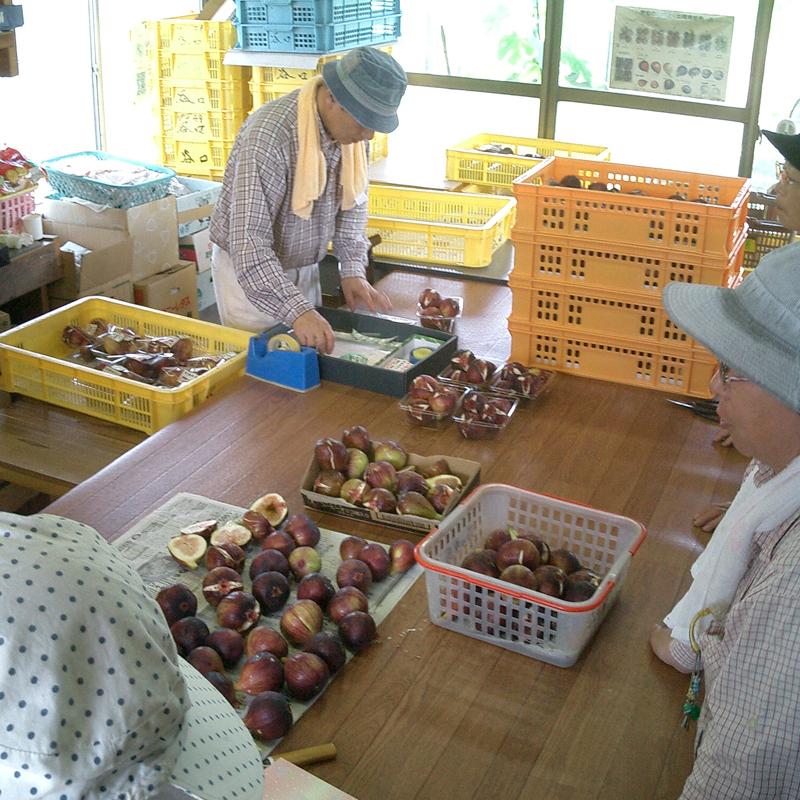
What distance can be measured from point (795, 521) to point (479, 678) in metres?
0.60

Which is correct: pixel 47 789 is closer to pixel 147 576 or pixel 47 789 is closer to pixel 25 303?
pixel 147 576

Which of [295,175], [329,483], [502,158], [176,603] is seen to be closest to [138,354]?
[295,175]

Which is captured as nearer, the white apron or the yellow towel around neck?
the yellow towel around neck

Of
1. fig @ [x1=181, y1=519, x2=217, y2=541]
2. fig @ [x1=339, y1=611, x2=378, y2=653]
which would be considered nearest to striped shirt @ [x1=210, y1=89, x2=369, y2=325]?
fig @ [x1=181, y1=519, x2=217, y2=541]

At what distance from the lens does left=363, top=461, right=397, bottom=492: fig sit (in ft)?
6.53

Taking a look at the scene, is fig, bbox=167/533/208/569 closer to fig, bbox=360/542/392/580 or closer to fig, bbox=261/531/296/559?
fig, bbox=261/531/296/559

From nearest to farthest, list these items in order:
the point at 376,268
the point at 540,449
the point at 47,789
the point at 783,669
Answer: the point at 47,789, the point at 783,669, the point at 540,449, the point at 376,268

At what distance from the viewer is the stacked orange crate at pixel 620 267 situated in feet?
8.12

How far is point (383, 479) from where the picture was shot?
6.53 feet

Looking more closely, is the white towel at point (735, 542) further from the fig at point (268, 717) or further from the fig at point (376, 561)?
the fig at point (268, 717)

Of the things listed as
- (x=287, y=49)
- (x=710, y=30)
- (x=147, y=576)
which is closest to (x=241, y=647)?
(x=147, y=576)

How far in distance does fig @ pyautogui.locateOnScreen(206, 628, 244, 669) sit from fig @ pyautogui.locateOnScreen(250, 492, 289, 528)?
1.27 feet

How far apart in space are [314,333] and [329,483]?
2.51ft

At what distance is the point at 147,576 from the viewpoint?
1774 millimetres
